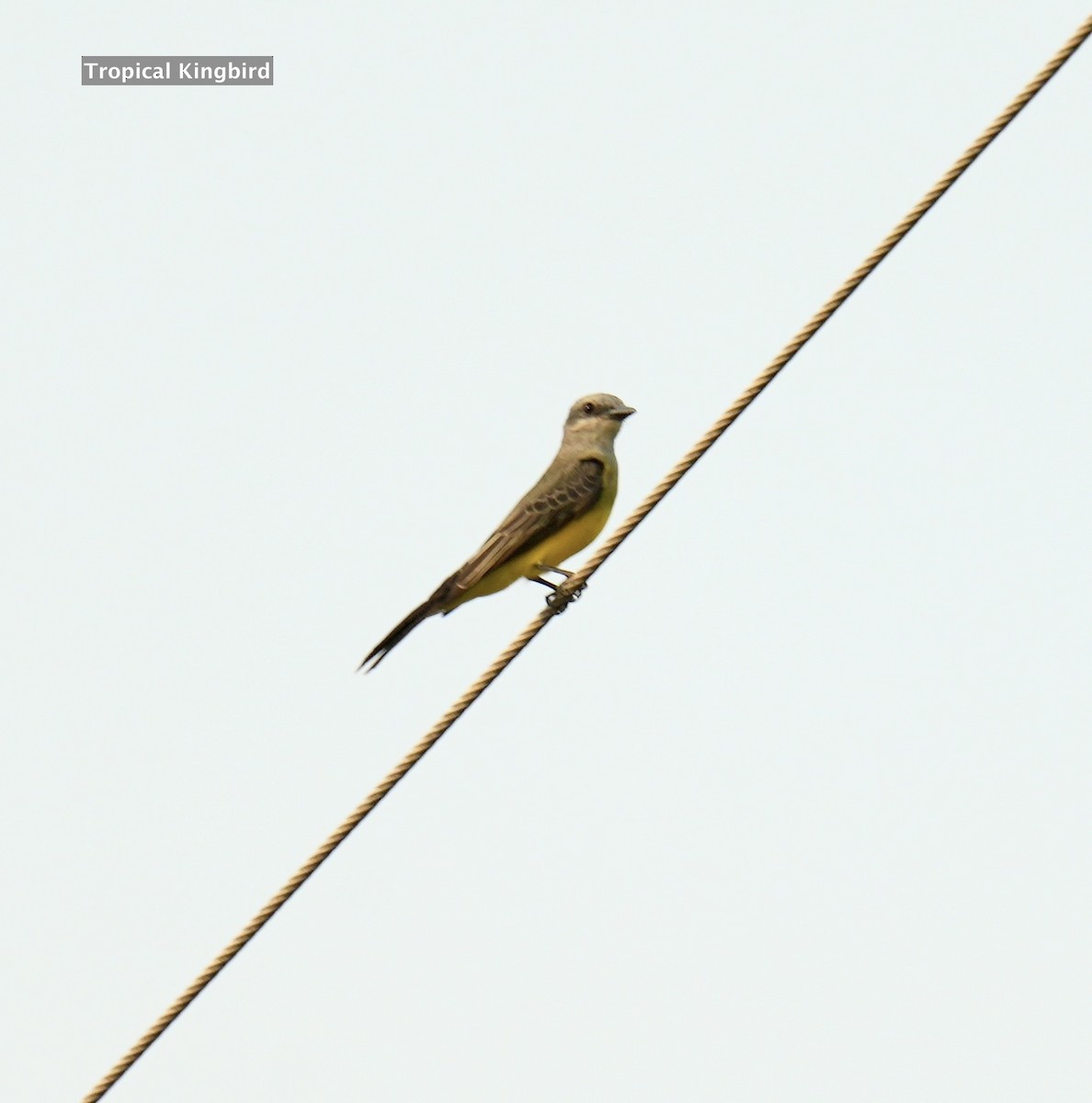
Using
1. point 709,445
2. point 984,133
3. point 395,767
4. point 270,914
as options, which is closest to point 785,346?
point 709,445

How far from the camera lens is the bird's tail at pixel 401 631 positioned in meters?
10.1

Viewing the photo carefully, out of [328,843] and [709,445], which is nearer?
[328,843]

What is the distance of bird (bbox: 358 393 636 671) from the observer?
10.8m

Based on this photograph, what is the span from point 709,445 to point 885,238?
3.47ft

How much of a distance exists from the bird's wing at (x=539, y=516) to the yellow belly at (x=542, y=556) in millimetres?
36

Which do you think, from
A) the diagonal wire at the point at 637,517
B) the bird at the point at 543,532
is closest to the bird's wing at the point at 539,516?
the bird at the point at 543,532

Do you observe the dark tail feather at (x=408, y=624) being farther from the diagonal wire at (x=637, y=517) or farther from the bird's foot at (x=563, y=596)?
the diagonal wire at (x=637, y=517)

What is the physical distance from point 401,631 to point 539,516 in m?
1.34

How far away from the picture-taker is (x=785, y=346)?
6.95 meters

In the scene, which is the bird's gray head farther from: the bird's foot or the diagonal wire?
the diagonal wire

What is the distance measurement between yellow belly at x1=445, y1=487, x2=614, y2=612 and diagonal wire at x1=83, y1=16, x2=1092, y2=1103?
3272 mm

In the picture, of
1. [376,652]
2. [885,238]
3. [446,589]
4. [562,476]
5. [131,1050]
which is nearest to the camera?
[131,1050]

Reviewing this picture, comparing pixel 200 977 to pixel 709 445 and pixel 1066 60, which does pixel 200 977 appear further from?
pixel 1066 60

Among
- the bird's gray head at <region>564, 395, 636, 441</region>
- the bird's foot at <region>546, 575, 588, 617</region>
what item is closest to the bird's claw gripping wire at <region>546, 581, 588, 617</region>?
the bird's foot at <region>546, 575, 588, 617</region>
